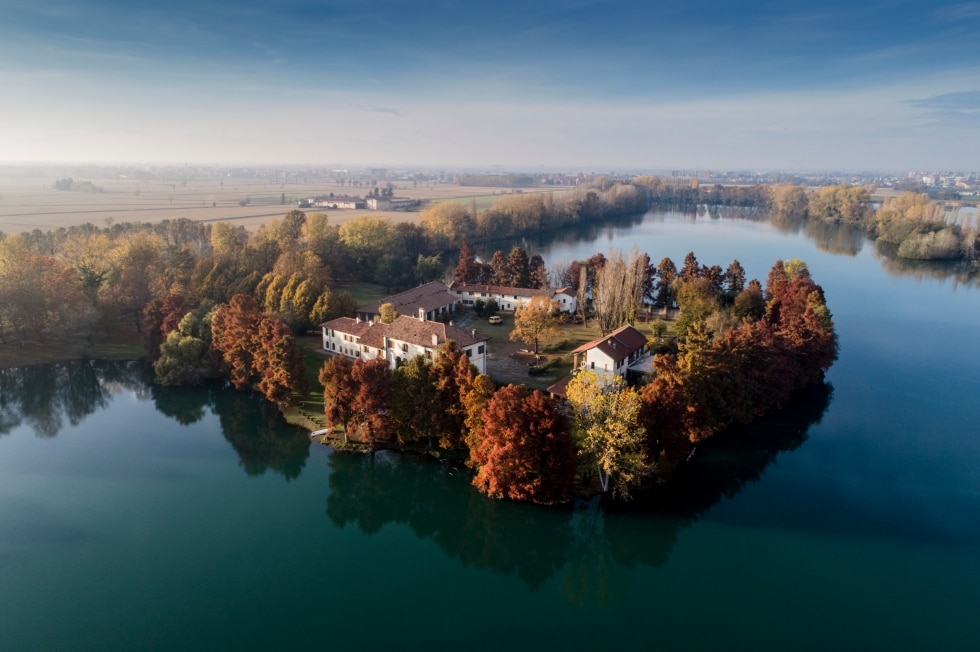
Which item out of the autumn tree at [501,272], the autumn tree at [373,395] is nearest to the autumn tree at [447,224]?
the autumn tree at [501,272]

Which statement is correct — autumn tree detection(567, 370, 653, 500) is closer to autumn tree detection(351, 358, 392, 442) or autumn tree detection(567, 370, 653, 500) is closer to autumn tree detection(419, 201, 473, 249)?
autumn tree detection(351, 358, 392, 442)

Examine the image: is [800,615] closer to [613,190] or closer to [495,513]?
[495,513]

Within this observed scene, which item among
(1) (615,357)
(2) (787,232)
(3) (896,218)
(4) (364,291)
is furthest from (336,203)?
(3) (896,218)

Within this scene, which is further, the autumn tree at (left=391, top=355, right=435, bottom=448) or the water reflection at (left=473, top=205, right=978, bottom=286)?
the water reflection at (left=473, top=205, right=978, bottom=286)

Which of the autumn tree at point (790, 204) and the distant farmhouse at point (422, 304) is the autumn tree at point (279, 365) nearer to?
the distant farmhouse at point (422, 304)

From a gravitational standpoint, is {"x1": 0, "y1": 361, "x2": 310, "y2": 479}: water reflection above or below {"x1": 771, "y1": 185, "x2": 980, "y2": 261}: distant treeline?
below

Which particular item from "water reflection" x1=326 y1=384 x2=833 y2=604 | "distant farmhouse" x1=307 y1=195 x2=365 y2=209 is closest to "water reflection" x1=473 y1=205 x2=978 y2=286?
"distant farmhouse" x1=307 y1=195 x2=365 y2=209

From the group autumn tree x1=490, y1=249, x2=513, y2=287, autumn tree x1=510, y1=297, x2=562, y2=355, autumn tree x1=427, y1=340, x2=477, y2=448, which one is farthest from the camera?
autumn tree x1=490, y1=249, x2=513, y2=287

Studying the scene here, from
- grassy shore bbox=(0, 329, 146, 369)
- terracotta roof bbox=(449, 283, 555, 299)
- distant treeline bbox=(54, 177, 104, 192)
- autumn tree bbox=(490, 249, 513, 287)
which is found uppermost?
distant treeline bbox=(54, 177, 104, 192)

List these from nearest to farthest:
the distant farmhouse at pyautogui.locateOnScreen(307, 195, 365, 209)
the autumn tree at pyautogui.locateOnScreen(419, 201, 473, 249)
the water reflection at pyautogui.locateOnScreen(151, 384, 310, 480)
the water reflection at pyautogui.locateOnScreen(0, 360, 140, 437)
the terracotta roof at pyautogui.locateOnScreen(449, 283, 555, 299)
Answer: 1. the water reflection at pyautogui.locateOnScreen(151, 384, 310, 480)
2. the water reflection at pyautogui.locateOnScreen(0, 360, 140, 437)
3. the terracotta roof at pyautogui.locateOnScreen(449, 283, 555, 299)
4. the autumn tree at pyautogui.locateOnScreen(419, 201, 473, 249)
5. the distant farmhouse at pyautogui.locateOnScreen(307, 195, 365, 209)
